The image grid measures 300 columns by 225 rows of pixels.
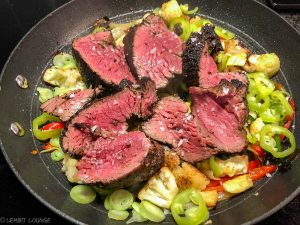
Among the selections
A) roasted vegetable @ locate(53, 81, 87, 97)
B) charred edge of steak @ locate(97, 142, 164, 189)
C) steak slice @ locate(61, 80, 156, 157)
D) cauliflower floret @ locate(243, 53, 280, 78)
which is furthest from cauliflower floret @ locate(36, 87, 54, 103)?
cauliflower floret @ locate(243, 53, 280, 78)

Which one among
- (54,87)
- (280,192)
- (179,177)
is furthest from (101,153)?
(280,192)

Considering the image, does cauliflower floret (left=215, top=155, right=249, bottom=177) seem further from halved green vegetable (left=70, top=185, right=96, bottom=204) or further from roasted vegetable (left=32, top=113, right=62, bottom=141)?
roasted vegetable (left=32, top=113, right=62, bottom=141)

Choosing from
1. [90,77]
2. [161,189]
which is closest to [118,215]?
[161,189]

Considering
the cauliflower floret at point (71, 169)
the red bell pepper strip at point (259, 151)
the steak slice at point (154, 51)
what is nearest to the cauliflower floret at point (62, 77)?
the steak slice at point (154, 51)

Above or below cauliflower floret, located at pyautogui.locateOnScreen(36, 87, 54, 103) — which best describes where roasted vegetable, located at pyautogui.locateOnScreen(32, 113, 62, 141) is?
below

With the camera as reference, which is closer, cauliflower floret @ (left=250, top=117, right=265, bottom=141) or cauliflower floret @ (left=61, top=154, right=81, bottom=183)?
cauliflower floret @ (left=61, top=154, right=81, bottom=183)

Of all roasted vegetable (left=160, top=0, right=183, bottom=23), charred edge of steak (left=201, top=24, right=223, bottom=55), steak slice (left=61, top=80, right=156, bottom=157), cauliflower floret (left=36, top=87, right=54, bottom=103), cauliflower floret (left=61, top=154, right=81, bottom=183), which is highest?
roasted vegetable (left=160, top=0, right=183, bottom=23)
